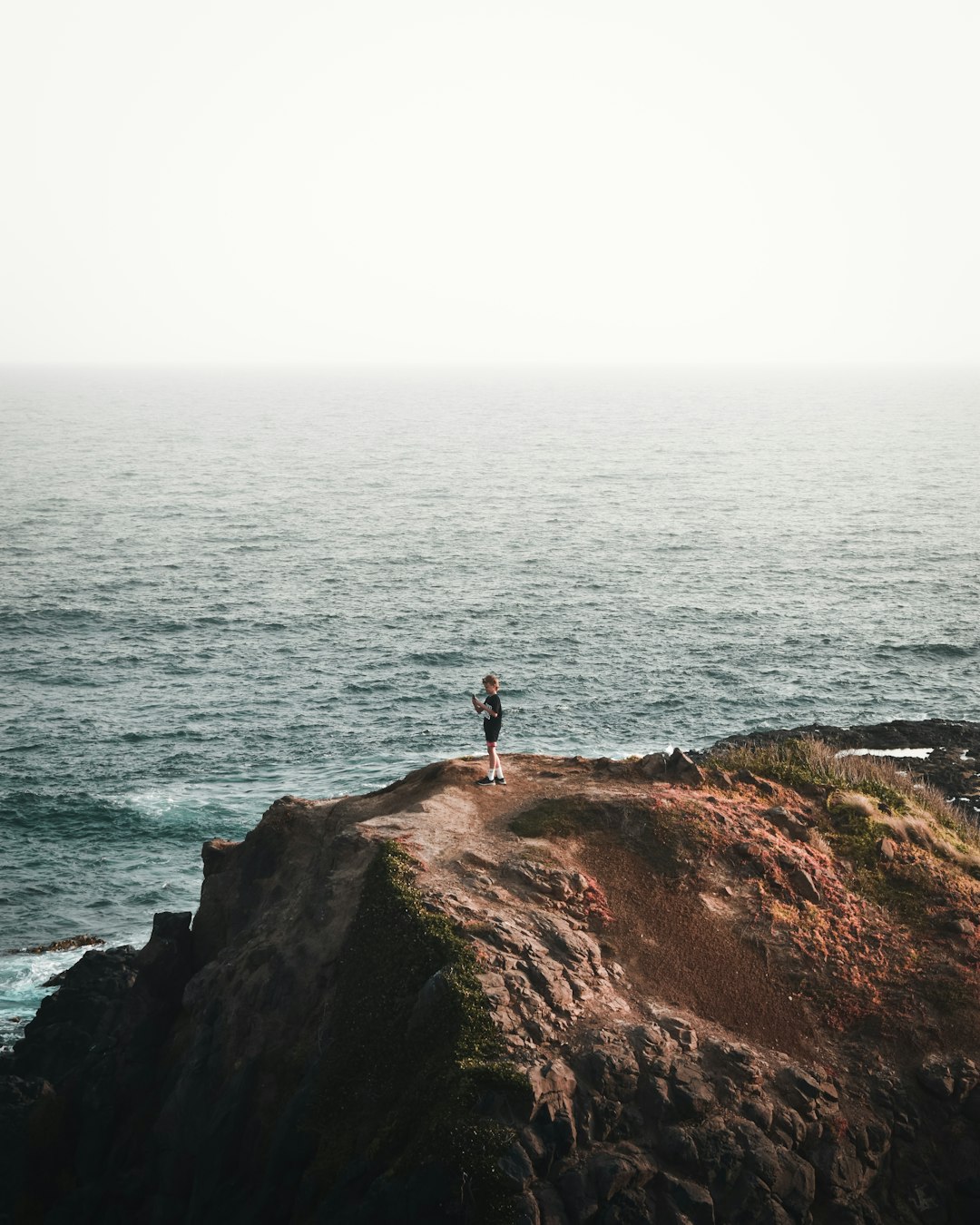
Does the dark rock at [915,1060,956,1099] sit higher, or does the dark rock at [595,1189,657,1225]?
the dark rock at [915,1060,956,1099]

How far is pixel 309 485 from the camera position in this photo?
13912cm

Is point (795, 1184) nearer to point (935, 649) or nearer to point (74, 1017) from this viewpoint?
point (74, 1017)

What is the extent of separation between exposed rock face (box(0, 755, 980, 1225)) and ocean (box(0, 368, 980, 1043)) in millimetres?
6637

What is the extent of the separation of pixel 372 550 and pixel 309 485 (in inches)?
1689

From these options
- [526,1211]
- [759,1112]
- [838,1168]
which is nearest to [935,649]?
[838,1168]

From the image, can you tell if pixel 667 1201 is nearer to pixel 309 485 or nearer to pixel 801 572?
pixel 801 572

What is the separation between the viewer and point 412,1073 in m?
22.6

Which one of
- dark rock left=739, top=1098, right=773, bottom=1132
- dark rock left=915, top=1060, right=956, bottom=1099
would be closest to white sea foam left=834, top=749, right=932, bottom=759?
dark rock left=915, top=1060, right=956, bottom=1099

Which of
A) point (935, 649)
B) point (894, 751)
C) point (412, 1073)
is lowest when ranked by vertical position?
point (894, 751)

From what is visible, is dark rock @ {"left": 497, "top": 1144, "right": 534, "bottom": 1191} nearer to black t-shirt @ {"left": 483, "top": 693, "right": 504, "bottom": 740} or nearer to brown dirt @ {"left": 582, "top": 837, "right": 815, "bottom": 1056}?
brown dirt @ {"left": 582, "top": 837, "right": 815, "bottom": 1056}

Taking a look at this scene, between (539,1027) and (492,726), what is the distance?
10.9m

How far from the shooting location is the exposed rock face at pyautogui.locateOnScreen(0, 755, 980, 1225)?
2133 cm

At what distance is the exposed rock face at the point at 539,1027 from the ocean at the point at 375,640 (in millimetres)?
6637

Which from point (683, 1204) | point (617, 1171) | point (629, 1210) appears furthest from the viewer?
point (617, 1171)
